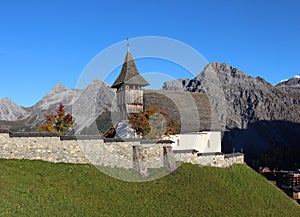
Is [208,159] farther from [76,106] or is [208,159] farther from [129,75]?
[76,106]

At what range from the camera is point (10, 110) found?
148 m

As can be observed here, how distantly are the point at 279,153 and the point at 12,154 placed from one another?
527 feet

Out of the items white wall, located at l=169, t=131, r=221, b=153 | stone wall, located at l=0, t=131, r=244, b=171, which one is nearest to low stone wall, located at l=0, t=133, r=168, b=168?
stone wall, located at l=0, t=131, r=244, b=171

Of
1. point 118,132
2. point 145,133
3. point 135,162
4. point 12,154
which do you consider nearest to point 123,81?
point 118,132

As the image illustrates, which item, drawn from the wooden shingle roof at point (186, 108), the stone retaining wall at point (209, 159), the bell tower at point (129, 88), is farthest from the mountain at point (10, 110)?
the stone retaining wall at point (209, 159)

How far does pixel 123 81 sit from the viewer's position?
146 ft

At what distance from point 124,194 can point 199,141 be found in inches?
879

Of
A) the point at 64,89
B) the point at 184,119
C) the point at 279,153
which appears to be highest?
the point at 64,89

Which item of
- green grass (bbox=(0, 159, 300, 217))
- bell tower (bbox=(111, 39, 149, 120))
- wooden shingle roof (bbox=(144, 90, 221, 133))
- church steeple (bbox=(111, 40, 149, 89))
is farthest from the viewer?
wooden shingle roof (bbox=(144, 90, 221, 133))

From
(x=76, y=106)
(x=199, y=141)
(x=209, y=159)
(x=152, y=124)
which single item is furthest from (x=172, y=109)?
(x=76, y=106)

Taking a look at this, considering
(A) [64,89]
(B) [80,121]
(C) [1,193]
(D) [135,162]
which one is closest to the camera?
(C) [1,193]

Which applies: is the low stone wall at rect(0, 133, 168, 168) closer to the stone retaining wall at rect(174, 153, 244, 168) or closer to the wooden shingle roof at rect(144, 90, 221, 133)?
the stone retaining wall at rect(174, 153, 244, 168)

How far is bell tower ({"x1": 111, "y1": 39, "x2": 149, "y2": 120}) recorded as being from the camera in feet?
145

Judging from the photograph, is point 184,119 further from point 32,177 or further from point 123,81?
point 32,177
